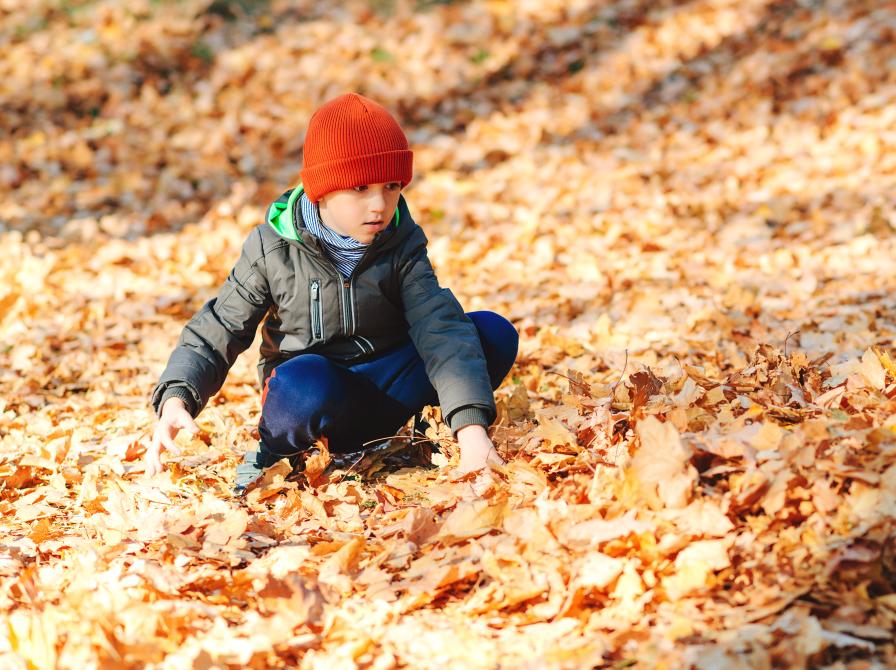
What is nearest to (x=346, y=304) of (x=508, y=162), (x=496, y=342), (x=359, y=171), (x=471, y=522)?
(x=359, y=171)

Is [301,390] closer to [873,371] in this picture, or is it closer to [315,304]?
[315,304]

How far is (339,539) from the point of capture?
2.40m

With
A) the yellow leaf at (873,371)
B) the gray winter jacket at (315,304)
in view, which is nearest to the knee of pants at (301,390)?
the gray winter jacket at (315,304)

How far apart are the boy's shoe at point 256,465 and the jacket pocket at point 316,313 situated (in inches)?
15.7

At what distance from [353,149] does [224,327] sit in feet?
2.20

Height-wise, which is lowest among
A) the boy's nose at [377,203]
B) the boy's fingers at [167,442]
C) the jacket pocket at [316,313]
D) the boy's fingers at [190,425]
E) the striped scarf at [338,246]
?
the boy's fingers at [167,442]

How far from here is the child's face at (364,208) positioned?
9.04 ft

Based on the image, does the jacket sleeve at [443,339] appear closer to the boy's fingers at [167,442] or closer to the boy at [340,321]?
the boy at [340,321]

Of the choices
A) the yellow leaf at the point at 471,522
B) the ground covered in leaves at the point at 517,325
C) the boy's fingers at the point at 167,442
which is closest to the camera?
the ground covered in leaves at the point at 517,325

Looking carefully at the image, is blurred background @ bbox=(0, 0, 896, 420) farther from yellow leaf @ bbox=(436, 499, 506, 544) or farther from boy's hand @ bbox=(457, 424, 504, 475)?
yellow leaf @ bbox=(436, 499, 506, 544)

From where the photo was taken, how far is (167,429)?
266 cm

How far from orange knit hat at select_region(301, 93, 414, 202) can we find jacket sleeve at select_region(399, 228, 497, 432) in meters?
0.28

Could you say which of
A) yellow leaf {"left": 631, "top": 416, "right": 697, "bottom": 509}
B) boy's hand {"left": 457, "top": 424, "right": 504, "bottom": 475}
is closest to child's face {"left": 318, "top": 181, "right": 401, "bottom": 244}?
boy's hand {"left": 457, "top": 424, "right": 504, "bottom": 475}

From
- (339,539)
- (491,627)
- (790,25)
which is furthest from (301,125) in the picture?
(491,627)
